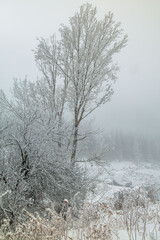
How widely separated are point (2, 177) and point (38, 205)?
1.39m

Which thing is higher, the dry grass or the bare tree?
the bare tree

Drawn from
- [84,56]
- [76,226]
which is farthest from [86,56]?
[76,226]

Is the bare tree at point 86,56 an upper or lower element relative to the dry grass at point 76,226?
upper

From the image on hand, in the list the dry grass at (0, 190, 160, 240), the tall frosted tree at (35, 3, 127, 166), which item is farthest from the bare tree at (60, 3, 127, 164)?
the dry grass at (0, 190, 160, 240)

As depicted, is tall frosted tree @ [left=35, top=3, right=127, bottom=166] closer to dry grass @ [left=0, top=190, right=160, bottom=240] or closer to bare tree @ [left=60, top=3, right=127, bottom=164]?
bare tree @ [left=60, top=3, right=127, bottom=164]

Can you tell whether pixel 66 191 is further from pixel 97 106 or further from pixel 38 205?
pixel 97 106

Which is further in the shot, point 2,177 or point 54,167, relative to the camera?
point 54,167

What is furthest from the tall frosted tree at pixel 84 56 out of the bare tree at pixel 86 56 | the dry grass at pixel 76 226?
the dry grass at pixel 76 226

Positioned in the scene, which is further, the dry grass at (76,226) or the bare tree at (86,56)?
the bare tree at (86,56)

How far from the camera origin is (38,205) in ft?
18.3

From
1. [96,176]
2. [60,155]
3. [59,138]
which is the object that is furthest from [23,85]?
[96,176]

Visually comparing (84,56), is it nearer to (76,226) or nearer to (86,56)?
(86,56)

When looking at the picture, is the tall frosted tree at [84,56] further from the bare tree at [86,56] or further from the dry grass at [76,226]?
the dry grass at [76,226]

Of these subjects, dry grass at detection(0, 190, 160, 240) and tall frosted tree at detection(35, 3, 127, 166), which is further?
tall frosted tree at detection(35, 3, 127, 166)
